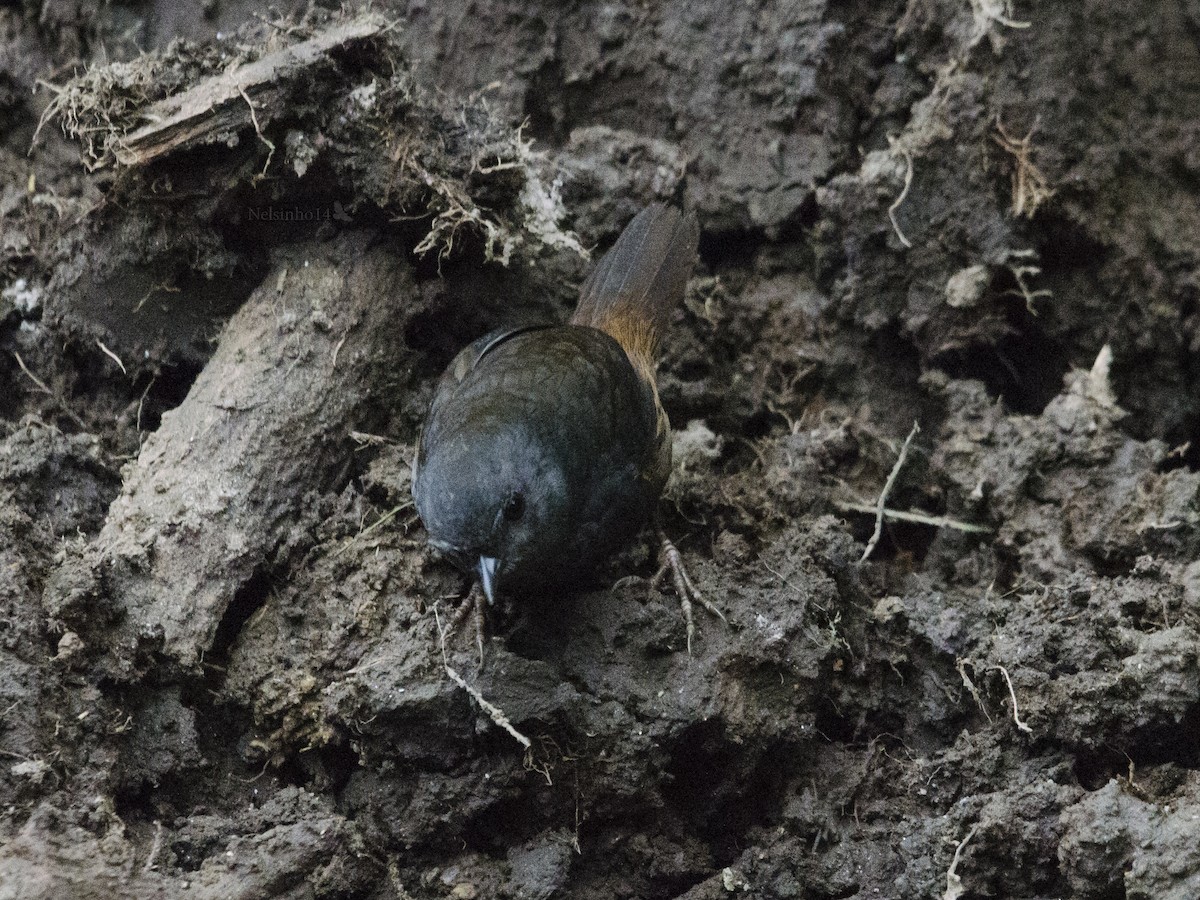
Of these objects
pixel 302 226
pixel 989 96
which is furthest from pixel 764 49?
pixel 302 226

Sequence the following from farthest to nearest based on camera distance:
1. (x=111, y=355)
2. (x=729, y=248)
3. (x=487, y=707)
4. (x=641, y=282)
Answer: (x=729, y=248) < (x=641, y=282) < (x=111, y=355) < (x=487, y=707)

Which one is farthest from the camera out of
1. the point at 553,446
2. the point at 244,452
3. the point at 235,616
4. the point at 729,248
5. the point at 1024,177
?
the point at 729,248

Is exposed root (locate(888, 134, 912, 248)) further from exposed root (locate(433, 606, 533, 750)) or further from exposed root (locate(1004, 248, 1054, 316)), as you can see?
exposed root (locate(433, 606, 533, 750))

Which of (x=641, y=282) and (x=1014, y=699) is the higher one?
(x=641, y=282)

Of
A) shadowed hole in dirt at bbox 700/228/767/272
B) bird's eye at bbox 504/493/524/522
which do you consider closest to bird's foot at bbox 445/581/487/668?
bird's eye at bbox 504/493/524/522

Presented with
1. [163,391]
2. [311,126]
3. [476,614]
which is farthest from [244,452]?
[311,126]

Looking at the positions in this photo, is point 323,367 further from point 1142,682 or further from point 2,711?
point 1142,682

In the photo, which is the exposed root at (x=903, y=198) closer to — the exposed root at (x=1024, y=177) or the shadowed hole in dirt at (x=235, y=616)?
the exposed root at (x=1024, y=177)

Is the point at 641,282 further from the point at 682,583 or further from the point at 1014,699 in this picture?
the point at 1014,699

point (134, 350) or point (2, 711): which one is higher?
point (134, 350)
